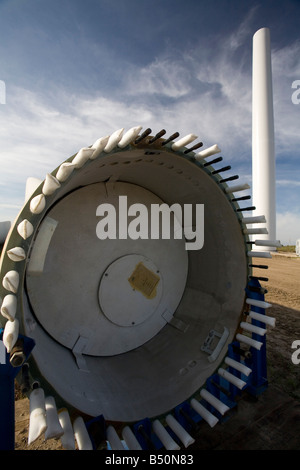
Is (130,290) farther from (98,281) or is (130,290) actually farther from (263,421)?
(263,421)

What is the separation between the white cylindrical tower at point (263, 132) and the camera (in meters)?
19.9

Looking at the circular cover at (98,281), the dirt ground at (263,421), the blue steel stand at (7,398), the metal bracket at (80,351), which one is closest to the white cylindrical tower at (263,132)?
the dirt ground at (263,421)

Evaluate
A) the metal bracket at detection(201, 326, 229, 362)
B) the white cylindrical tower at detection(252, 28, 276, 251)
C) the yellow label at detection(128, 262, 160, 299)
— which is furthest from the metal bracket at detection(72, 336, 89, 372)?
the white cylindrical tower at detection(252, 28, 276, 251)

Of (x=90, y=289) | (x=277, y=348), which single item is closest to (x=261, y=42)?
(x=277, y=348)

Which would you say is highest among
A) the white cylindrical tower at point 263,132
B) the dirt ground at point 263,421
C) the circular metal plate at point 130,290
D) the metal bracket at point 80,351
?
the white cylindrical tower at point 263,132

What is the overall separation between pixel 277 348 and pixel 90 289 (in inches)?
134

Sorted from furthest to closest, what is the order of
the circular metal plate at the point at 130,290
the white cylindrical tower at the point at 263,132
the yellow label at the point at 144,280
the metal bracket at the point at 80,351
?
the white cylindrical tower at the point at 263,132
the yellow label at the point at 144,280
the circular metal plate at the point at 130,290
the metal bracket at the point at 80,351

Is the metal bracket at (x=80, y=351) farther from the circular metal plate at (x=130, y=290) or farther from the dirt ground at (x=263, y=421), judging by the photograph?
the dirt ground at (x=263, y=421)

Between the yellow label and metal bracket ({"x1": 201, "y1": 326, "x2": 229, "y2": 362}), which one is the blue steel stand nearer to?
the yellow label

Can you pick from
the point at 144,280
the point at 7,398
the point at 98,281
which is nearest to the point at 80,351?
the point at 98,281

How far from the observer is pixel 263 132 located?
19891 millimetres

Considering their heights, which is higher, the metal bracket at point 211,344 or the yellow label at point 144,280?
the yellow label at point 144,280

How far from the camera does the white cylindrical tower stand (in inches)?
782
